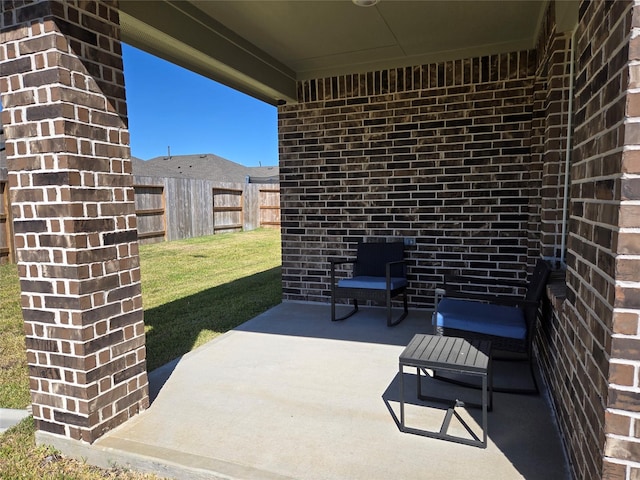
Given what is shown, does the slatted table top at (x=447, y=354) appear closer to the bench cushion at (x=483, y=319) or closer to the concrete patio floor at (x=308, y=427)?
the bench cushion at (x=483, y=319)

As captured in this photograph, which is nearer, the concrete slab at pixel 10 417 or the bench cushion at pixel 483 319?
the concrete slab at pixel 10 417

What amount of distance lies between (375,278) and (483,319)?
176cm

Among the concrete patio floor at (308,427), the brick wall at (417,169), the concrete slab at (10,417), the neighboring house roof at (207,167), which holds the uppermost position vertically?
the neighboring house roof at (207,167)

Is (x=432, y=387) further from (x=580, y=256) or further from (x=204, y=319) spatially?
(x=204, y=319)

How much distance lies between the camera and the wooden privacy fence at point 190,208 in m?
12.0

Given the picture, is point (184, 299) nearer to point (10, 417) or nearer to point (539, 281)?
point (10, 417)

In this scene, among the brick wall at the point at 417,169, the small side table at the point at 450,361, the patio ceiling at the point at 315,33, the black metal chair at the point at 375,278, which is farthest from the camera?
the brick wall at the point at 417,169

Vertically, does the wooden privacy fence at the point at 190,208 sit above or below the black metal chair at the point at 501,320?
above

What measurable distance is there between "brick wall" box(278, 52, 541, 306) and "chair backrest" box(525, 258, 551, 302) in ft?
3.12

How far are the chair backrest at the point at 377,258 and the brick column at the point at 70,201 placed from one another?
2911mm

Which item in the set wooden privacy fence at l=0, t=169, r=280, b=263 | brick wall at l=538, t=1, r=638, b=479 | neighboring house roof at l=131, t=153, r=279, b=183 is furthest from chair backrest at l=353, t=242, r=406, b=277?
neighboring house roof at l=131, t=153, r=279, b=183

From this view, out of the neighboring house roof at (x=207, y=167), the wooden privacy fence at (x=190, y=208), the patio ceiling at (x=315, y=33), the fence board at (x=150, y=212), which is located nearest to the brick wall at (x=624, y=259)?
the patio ceiling at (x=315, y=33)

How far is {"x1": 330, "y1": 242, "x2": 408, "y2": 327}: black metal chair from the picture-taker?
440 centimetres

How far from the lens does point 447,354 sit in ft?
7.84
